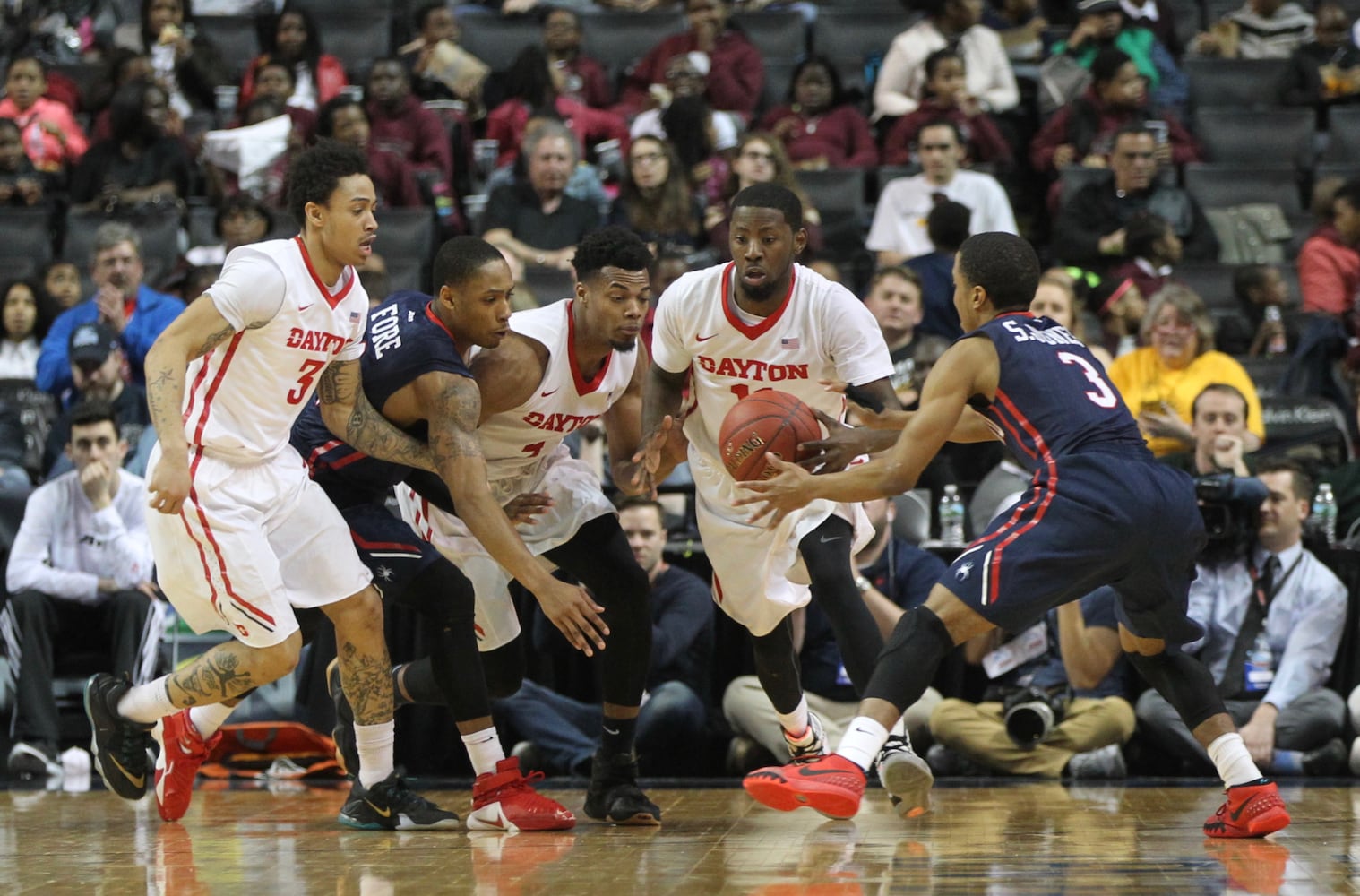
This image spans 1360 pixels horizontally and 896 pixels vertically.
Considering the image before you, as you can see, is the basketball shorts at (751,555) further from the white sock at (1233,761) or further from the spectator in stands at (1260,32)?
the spectator in stands at (1260,32)

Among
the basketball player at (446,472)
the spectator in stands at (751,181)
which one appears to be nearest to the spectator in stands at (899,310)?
the spectator in stands at (751,181)

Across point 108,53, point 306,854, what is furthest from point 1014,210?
point 306,854

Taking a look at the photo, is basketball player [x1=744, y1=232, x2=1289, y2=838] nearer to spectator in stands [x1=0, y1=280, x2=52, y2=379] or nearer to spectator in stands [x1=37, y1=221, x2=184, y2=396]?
spectator in stands [x1=37, y1=221, x2=184, y2=396]

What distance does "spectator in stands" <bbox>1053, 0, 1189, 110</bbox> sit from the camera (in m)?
11.8

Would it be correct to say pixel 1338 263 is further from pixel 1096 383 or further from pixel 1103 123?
pixel 1096 383

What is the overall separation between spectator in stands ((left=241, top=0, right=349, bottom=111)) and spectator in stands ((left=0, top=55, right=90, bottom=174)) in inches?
48.0

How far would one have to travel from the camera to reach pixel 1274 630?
7441 mm

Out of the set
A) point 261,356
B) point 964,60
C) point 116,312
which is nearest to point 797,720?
point 261,356

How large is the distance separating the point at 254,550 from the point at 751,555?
1.72m

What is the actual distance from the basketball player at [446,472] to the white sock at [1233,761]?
206 centimetres

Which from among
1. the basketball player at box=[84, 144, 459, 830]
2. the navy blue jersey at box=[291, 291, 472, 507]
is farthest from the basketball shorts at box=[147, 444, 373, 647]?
the navy blue jersey at box=[291, 291, 472, 507]

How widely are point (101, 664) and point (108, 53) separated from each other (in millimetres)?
6180

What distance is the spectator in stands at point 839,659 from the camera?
7.54 metres

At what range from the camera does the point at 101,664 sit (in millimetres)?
8016
